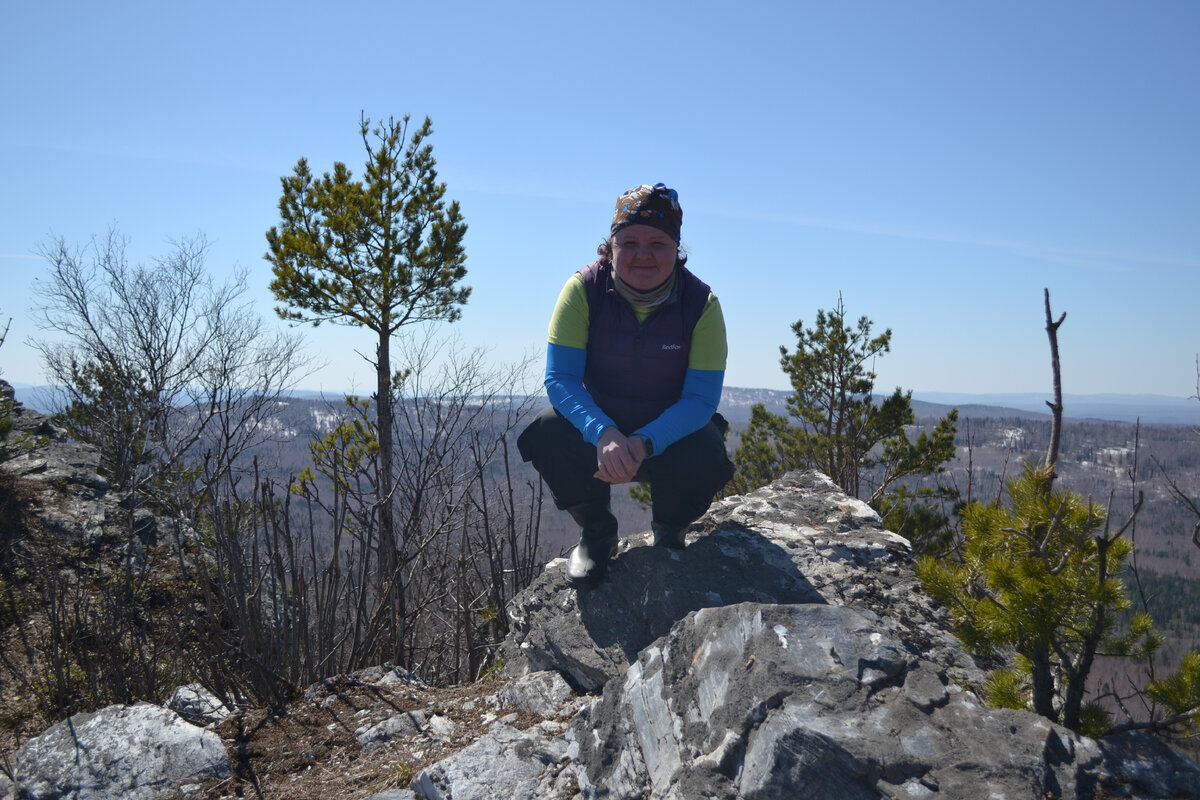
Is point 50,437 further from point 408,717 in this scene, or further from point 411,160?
point 408,717

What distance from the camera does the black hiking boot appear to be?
2.62m

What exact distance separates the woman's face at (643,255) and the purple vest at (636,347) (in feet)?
0.33

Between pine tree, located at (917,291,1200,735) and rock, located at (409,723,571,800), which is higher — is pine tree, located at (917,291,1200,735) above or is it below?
above

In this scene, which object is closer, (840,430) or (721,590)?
(721,590)

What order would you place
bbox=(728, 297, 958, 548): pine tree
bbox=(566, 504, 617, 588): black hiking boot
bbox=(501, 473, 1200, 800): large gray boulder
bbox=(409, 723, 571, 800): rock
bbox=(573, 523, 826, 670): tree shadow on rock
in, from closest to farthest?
bbox=(501, 473, 1200, 800): large gray boulder → bbox=(409, 723, 571, 800): rock → bbox=(573, 523, 826, 670): tree shadow on rock → bbox=(566, 504, 617, 588): black hiking boot → bbox=(728, 297, 958, 548): pine tree

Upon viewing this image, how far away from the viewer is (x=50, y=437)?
9492 millimetres

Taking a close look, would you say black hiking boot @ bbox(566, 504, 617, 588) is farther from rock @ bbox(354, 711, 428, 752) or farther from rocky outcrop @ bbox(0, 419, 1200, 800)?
rock @ bbox(354, 711, 428, 752)

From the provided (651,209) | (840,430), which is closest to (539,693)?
(651,209)

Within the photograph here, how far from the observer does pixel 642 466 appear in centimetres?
256

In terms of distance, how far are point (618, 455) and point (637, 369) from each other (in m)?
0.46

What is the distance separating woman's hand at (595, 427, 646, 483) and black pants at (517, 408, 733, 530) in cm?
23

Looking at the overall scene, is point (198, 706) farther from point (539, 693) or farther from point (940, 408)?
→ point (940, 408)

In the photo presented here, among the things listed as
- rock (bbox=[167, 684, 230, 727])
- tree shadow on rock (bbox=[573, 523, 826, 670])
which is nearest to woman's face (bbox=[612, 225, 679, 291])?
tree shadow on rock (bbox=[573, 523, 826, 670])

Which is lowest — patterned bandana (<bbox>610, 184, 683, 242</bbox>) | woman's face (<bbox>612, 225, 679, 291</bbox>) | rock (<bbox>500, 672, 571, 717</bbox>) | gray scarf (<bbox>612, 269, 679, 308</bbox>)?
rock (<bbox>500, 672, 571, 717</bbox>)
